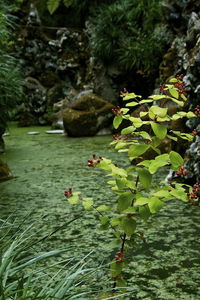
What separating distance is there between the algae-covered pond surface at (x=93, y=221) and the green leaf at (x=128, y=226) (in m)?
0.22

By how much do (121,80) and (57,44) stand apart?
1.82m

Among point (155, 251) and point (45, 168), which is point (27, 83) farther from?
point (155, 251)

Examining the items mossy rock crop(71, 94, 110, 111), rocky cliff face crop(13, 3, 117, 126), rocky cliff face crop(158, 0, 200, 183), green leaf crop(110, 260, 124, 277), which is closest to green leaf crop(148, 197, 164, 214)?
green leaf crop(110, 260, 124, 277)

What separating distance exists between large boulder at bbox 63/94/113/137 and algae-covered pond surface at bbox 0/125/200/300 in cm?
125

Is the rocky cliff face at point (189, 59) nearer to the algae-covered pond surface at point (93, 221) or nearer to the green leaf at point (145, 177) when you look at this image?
the algae-covered pond surface at point (93, 221)

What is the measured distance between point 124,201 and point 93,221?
1.14 metres

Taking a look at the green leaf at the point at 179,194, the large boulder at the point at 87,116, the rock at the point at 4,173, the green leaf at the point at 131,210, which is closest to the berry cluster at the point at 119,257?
the green leaf at the point at 131,210

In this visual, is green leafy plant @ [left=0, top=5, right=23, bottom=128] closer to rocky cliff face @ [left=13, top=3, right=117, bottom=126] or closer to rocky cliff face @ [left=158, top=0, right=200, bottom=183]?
rocky cliff face @ [left=158, top=0, right=200, bottom=183]

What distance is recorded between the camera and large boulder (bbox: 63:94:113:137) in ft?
19.1

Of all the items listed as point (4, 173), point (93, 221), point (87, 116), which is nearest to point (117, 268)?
point (93, 221)

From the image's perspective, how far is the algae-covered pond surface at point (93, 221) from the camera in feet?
5.48

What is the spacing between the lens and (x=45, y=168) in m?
3.85

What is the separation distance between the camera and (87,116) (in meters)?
5.90

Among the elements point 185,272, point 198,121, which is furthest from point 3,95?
point 185,272
